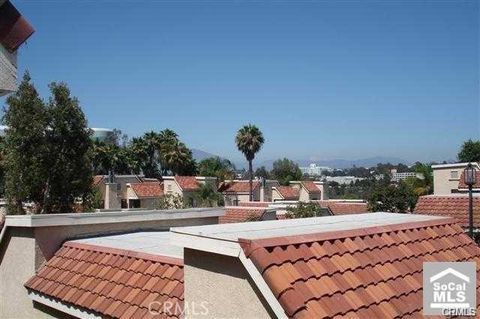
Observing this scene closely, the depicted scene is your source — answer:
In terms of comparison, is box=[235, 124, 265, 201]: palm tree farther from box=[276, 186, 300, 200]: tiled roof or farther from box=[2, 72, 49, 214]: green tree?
box=[2, 72, 49, 214]: green tree

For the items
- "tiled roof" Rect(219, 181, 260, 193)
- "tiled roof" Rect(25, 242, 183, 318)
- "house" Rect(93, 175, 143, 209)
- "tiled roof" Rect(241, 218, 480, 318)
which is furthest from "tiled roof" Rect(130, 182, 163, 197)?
"tiled roof" Rect(241, 218, 480, 318)

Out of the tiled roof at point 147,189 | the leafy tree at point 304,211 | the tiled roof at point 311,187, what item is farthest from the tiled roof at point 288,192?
the leafy tree at point 304,211

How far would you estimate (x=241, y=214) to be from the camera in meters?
26.1

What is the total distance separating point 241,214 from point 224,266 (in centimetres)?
2242

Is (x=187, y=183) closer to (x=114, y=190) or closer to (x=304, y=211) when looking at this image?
(x=114, y=190)

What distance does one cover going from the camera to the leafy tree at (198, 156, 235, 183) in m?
62.4

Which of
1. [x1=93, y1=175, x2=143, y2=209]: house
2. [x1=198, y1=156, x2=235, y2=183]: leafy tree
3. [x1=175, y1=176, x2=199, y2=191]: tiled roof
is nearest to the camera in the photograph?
[x1=93, y1=175, x2=143, y2=209]: house

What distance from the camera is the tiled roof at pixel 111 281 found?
512cm

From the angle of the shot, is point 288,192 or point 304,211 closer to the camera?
point 304,211

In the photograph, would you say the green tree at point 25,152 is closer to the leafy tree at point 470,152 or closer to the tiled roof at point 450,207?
the tiled roof at point 450,207

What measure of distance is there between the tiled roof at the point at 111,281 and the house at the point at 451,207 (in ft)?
55.4

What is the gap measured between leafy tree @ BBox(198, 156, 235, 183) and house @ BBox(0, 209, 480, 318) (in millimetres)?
52590

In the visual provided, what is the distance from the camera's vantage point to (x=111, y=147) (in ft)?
200

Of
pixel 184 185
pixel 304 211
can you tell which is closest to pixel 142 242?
pixel 304 211
